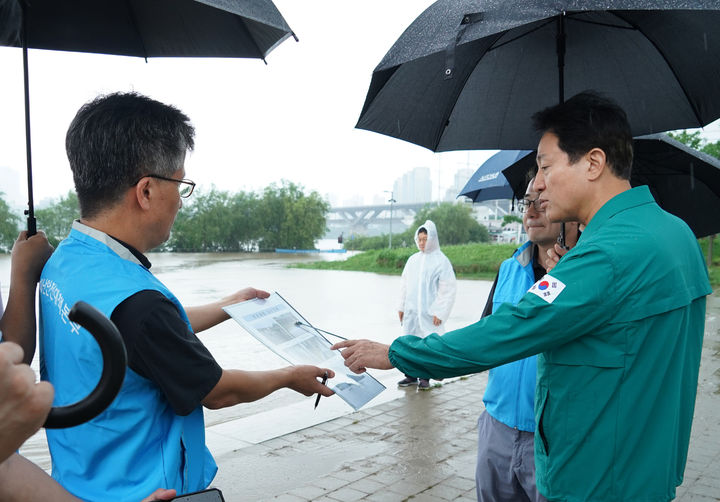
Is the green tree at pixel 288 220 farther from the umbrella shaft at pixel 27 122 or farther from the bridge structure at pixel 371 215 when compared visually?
the umbrella shaft at pixel 27 122

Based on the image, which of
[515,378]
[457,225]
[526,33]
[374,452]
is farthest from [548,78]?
[457,225]

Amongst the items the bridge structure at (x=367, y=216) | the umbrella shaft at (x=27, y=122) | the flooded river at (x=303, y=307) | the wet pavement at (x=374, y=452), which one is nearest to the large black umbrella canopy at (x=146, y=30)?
the umbrella shaft at (x=27, y=122)

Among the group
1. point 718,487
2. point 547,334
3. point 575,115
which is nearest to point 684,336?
point 547,334

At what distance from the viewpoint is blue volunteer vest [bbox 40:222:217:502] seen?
1618mm

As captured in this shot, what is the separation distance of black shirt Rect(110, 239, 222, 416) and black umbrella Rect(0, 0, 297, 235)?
153 cm

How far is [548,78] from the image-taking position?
3316mm

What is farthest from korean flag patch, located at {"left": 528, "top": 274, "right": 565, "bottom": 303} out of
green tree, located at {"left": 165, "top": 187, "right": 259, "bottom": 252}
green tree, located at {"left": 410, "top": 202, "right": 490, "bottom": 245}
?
green tree, located at {"left": 410, "top": 202, "right": 490, "bottom": 245}

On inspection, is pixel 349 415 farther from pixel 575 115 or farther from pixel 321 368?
pixel 575 115

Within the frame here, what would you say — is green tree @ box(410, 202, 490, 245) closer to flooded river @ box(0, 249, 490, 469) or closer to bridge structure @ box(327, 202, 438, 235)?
bridge structure @ box(327, 202, 438, 235)

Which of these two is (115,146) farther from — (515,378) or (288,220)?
(288,220)

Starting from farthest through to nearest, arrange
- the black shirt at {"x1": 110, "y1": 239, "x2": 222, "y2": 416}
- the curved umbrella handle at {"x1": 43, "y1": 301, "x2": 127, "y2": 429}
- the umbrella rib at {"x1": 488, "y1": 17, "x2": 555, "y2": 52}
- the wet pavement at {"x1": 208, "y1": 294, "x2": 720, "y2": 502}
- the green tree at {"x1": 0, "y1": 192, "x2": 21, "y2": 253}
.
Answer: the green tree at {"x1": 0, "y1": 192, "x2": 21, "y2": 253}, the wet pavement at {"x1": 208, "y1": 294, "x2": 720, "y2": 502}, the umbrella rib at {"x1": 488, "y1": 17, "x2": 555, "y2": 52}, the black shirt at {"x1": 110, "y1": 239, "x2": 222, "y2": 416}, the curved umbrella handle at {"x1": 43, "y1": 301, "x2": 127, "y2": 429}

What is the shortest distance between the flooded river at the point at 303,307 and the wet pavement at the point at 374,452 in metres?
0.72

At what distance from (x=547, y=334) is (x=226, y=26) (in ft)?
6.81

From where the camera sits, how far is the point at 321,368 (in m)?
2.25
